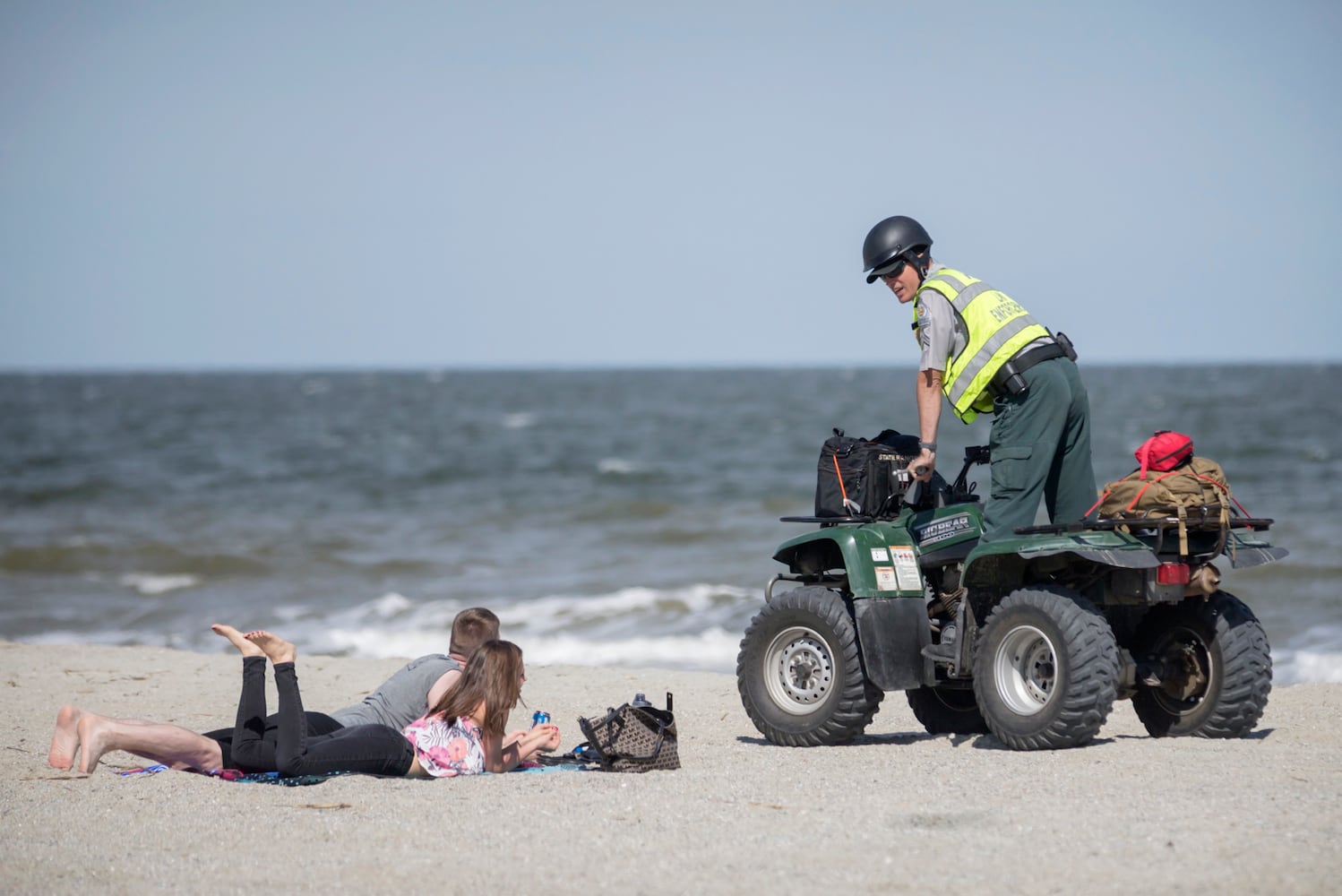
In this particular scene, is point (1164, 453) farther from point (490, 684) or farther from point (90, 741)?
point (90, 741)

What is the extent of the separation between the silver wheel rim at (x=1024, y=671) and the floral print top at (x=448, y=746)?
7.65 feet

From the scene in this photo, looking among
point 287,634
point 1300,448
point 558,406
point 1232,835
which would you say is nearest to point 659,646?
point 287,634

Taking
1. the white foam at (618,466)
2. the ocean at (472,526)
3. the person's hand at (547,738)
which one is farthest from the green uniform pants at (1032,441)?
the white foam at (618,466)

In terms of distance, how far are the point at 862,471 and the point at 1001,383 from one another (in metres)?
0.80

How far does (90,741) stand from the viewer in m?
6.19

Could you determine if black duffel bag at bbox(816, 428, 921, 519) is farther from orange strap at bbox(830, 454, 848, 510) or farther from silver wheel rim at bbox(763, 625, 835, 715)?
silver wheel rim at bbox(763, 625, 835, 715)

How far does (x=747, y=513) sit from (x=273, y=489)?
393 inches

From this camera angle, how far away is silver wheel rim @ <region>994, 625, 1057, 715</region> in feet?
21.4

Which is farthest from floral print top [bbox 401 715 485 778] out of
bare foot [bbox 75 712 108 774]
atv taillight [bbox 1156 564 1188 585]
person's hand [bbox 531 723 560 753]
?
atv taillight [bbox 1156 564 1188 585]

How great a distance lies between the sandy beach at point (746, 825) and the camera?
4.74 meters

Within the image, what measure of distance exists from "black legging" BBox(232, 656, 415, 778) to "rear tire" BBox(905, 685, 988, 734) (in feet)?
9.15

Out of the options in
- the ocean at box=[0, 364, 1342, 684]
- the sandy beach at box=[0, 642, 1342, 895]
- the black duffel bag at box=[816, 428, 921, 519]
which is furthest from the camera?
the ocean at box=[0, 364, 1342, 684]

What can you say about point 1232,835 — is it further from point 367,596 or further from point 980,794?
point 367,596

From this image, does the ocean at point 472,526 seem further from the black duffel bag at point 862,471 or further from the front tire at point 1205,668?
the black duffel bag at point 862,471
